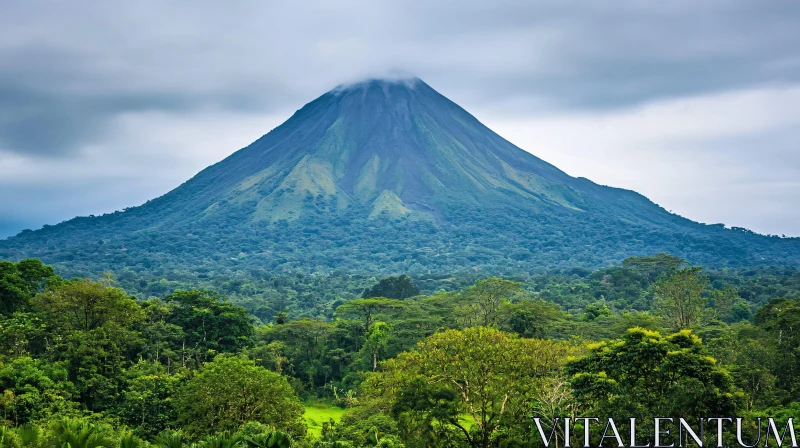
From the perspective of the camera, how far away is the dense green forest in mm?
15406

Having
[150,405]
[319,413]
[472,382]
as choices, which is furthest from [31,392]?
[319,413]

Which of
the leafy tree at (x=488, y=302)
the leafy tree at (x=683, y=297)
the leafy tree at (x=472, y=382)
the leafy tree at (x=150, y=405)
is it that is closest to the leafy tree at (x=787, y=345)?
the leafy tree at (x=472, y=382)

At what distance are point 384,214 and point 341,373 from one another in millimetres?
91795

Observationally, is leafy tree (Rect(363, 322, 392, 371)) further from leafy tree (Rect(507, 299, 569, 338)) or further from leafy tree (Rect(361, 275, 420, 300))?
leafy tree (Rect(361, 275, 420, 300))

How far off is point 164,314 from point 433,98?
137m

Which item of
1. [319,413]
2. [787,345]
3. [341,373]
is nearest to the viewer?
[787,345]

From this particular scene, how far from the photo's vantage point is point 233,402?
58.4 feet

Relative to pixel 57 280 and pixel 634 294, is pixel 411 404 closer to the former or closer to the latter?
pixel 57 280

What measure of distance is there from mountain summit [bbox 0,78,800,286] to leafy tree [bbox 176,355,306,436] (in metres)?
73.4

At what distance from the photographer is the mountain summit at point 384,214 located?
350 ft

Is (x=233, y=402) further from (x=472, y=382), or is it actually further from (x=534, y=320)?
(x=534, y=320)

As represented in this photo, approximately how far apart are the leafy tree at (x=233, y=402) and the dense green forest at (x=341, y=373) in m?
0.04

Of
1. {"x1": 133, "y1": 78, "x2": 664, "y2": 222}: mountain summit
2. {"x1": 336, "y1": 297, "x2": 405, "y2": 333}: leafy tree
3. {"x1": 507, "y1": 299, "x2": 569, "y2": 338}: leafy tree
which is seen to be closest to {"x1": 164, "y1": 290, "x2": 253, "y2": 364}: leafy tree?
{"x1": 336, "y1": 297, "x2": 405, "y2": 333}: leafy tree

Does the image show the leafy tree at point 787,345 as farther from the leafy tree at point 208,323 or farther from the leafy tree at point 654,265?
the leafy tree at point 654,265
